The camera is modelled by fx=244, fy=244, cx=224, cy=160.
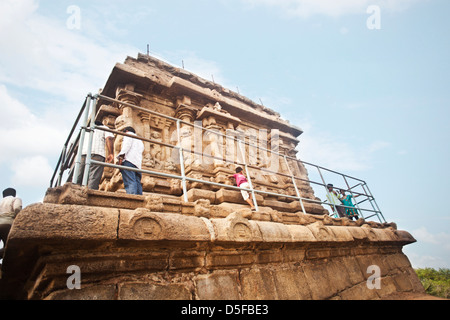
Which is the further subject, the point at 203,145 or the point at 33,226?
the point at 203,145

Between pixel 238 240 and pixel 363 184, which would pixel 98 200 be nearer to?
pixel 238 240

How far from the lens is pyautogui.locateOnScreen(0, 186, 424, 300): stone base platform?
169 centimetres

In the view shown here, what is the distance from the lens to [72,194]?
2.10 metres

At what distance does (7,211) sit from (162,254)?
2813mm

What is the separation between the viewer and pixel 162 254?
2119mm

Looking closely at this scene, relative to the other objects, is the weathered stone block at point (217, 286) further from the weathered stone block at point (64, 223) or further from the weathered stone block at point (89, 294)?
the weathered stone block at point (64, 223)

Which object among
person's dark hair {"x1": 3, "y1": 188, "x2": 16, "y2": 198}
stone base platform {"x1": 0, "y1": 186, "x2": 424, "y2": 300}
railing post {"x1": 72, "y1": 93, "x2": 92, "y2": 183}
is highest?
person's dark hair {"x1": 3, "y1": 188, "x2": 16, "y2": 198}

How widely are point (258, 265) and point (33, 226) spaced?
2088 mm

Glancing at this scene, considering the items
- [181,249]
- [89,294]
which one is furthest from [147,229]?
[89,294]

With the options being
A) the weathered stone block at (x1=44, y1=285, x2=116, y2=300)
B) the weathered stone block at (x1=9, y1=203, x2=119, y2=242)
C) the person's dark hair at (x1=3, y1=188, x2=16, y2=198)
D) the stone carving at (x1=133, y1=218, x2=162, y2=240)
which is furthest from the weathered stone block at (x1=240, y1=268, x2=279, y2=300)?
the person's dark hair at (x1=3, y1=188, x2=16, y2=198)

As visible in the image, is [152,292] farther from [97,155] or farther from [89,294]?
[97,155]

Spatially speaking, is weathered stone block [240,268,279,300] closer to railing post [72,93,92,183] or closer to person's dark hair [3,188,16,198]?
railing post [72,93,92,183]

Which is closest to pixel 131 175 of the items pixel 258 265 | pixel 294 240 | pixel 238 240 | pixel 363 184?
pixel 238 240

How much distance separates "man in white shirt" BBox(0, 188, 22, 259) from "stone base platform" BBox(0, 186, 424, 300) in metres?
1.19
